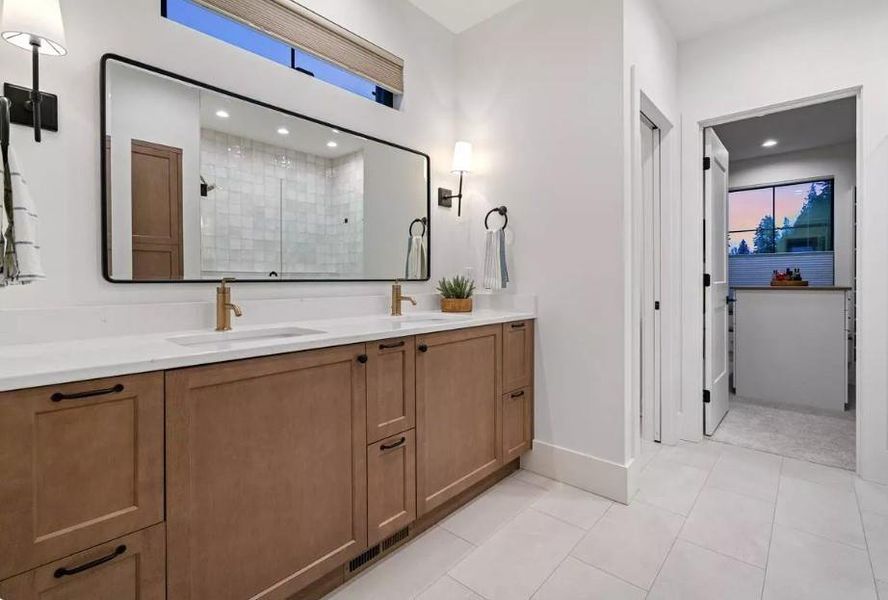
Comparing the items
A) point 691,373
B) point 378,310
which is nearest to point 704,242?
point 691,373

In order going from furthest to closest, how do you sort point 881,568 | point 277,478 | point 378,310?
point 378,310, point 881,568, point 277,478

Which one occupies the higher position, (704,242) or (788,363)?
(704,242)

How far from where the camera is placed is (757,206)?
17.6 feet

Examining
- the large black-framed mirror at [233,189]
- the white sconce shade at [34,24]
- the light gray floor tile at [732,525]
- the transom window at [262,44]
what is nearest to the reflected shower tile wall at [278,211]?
the large black-framed mirror at [233,189]

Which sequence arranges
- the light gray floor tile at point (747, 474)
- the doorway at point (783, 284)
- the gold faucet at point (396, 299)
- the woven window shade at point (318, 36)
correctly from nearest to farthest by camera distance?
the woven window shade at point (318, 36) → the light gray floor tile at point (747, 474) → the gold faucet at point (396, 299) → the doorway at point (783, 284)

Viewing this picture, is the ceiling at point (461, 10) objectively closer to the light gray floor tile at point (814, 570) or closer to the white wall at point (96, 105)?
the white wall at point (96, 105)

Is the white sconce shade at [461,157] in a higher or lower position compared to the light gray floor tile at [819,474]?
higher

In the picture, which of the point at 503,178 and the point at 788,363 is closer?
the point at 503,178

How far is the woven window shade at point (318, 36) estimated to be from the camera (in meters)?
1.90

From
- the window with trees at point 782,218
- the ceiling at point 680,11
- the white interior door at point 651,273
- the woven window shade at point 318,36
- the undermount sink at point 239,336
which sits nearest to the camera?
the undermount sink at point 239,336

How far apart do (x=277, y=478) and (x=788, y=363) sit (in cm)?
427

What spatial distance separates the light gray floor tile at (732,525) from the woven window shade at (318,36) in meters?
2.71

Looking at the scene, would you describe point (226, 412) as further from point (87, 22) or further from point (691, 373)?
point (691, 373)

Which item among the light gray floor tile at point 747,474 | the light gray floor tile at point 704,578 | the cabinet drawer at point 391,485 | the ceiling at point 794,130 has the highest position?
the ceiling at point 794,130
